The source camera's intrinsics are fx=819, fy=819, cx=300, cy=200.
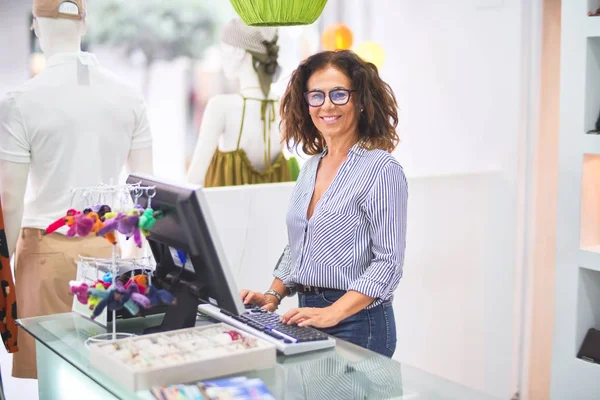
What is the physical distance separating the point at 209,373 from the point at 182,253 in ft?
1.30

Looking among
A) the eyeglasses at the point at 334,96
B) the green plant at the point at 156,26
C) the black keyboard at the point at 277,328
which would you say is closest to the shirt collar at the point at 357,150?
the eyeglasses at the point at 334,96

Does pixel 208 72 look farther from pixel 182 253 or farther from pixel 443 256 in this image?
pixel 182 253

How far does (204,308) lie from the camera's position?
2.32 metres

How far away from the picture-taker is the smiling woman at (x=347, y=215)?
91.4 inches

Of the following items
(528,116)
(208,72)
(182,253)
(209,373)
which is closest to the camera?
(209,373)

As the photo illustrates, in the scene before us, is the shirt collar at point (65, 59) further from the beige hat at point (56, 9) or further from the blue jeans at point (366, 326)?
the blue jeans at point (366, 326)

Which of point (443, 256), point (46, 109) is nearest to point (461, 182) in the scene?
point (443, 256)

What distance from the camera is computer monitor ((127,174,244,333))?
1853 mm

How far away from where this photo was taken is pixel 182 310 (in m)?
2.12

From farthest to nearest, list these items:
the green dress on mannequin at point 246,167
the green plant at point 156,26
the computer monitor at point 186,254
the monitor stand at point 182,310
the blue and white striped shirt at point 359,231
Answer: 1. the green plant at point 156,26
2. the green dress on mannequin at point 246,167
3. the blue and white striped shirt at point 359,231
4. the monitor stand at point 182,310
5. the computer monitor at point 186,254

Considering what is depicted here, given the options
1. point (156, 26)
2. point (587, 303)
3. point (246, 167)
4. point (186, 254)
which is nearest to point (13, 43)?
point (156, 26)

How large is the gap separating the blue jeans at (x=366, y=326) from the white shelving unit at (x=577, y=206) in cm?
139

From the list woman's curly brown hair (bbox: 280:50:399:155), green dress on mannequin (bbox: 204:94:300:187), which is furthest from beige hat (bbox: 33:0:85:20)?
green dress on mannequin (bbox: 204:94:300:187)

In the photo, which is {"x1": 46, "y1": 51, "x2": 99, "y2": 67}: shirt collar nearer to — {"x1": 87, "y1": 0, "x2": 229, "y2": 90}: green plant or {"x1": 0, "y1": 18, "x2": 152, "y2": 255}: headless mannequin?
{"x1": 0, "y1": 18, "x2": 152, "y2": 255}: headless mannequin
